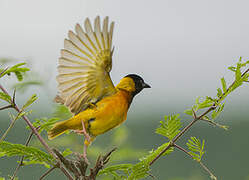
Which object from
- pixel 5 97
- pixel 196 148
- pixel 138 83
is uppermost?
pixel 5 97

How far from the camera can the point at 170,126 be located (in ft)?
3.46

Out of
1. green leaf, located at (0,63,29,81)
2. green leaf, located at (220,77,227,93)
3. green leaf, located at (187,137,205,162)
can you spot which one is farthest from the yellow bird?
green leaf, located at (220,77,227,93)

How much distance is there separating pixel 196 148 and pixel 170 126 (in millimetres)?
92

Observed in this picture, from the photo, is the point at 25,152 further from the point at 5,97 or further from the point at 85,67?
the point at 85,67

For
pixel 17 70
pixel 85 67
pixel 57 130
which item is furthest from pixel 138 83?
pixel 17 70

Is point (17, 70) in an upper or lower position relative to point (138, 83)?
upper

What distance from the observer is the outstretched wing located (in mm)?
1118

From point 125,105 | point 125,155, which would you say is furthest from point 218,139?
point 125,105

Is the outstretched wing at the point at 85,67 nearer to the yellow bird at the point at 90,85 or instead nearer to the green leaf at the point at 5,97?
the yellow bird at the point at 90,85

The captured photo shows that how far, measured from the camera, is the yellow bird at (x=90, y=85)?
1.12 meters

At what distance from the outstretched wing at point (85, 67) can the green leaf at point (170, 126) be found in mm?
226

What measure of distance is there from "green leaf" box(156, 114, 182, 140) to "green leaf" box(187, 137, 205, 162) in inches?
1.8

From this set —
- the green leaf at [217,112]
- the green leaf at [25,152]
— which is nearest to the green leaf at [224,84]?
the green leaf at [217,112]

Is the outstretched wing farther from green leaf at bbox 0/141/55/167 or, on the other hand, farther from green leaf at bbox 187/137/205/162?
green leaf at bbox 187/137/205/162
